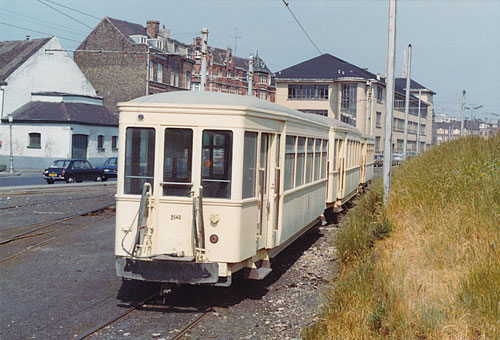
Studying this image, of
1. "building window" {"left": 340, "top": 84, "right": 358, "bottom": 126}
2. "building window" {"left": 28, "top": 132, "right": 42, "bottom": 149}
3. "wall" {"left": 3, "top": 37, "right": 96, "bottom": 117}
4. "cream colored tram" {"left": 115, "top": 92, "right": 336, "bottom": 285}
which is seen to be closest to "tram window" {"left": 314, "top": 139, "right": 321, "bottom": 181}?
"cream colored tram" {"left": 115, "top": 92, "right": 336, "bottom": 285}

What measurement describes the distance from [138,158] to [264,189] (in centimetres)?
197

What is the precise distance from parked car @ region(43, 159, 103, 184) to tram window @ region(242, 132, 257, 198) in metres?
24.8

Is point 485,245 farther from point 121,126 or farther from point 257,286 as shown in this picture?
point 121,126

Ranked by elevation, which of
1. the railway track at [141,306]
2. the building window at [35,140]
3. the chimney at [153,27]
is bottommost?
the railway track at [141,306]

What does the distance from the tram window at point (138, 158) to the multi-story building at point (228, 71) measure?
57.0m

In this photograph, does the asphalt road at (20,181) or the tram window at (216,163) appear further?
the asphalt road at (20,181)

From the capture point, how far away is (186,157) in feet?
25.7

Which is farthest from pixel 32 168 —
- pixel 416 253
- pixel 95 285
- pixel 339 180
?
pixel 416 253

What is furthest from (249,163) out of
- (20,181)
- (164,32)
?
(164,32)

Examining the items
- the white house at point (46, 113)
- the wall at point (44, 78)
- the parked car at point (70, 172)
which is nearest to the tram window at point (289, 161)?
the parked car at point (70, 172)

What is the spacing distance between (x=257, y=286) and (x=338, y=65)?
63.1 m

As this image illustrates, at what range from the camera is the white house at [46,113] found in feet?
143

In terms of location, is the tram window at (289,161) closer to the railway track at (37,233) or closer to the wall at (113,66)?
the railway track at (37,233)

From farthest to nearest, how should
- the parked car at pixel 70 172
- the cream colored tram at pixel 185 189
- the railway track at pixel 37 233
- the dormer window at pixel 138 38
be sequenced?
the dormer window at pixel 138 38
the parked car at pixel 70 172
the railway track at pixel 37 233
the cream colored tram at pixel 185 189
